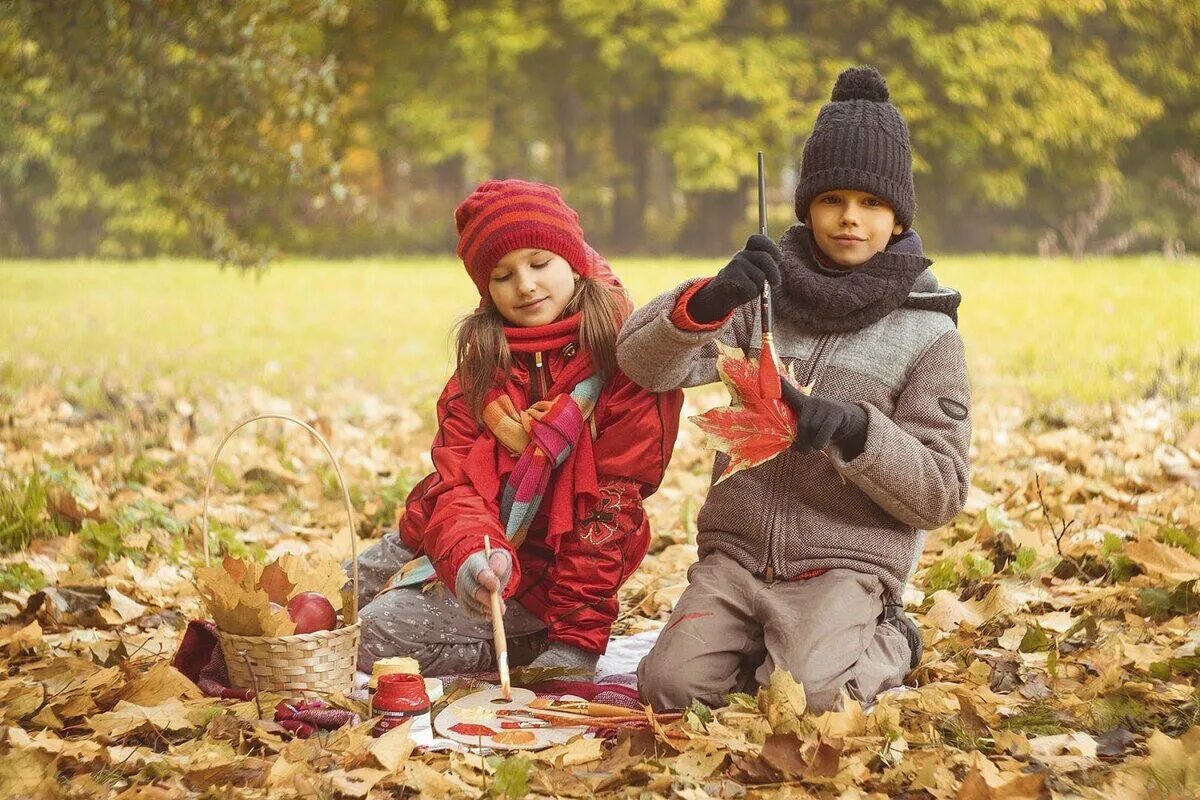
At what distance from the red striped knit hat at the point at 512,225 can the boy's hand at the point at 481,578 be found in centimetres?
73

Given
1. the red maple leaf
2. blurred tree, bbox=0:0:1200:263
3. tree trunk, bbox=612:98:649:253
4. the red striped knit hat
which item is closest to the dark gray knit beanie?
the red maple leaf

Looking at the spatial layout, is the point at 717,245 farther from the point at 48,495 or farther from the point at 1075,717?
the point at 1075,717

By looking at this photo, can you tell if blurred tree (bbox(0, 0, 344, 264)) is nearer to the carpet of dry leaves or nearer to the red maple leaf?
the carpet of dry leaves

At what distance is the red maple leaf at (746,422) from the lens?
8.43 feet

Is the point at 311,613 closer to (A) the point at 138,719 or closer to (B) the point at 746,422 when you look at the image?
(A) the point at 138,719

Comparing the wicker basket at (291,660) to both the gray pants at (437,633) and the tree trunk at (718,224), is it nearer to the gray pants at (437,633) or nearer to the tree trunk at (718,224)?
the gray pants at (437,633)

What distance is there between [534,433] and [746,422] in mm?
597

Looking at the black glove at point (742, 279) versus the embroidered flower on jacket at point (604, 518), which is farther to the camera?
the embroidered flower on jacket at point (604, 518)

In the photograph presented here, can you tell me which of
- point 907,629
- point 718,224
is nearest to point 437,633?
point 907,629

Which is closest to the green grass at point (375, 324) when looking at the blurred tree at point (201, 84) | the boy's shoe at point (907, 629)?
the blurred tree at point (201, 84)

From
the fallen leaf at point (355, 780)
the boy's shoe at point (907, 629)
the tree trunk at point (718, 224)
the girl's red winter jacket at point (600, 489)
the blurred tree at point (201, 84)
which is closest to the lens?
the fallen leaf at point (355, 780)

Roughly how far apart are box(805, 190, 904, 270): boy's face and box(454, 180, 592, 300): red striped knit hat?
0.60m

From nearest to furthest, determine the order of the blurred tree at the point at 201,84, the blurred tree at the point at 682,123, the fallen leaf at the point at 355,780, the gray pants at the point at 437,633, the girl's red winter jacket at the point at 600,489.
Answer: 1. the fallen leaf at the point at 355,780
2. the girl's red winter jacket at the point at 600,489
3. the gray pants at the point at 437,633
4. the blurred tree at the point at 201,84
5. the blurred tree at the point at 682,123

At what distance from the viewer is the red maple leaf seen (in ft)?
8.43
